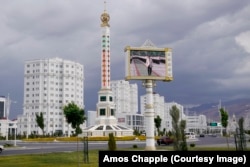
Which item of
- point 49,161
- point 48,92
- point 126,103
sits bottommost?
point 49,161

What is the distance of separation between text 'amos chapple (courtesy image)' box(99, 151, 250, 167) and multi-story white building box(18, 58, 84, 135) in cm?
13132

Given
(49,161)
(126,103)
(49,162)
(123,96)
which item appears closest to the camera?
→ (49,162)

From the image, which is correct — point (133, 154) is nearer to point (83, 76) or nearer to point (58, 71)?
point (58, 71)

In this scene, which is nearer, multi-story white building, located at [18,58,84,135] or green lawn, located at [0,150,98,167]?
green lawn, located at [0,150,98,167]

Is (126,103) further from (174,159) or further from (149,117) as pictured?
(174,159)

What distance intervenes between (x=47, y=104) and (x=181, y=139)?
417 feet

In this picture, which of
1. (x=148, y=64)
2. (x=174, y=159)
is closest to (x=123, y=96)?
(x=148, y=64)

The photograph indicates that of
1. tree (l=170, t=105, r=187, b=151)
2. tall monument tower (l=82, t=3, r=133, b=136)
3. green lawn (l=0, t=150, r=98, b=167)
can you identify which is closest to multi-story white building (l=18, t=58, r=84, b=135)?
tall monument tower (l=82, t=3, r=133, b=136)

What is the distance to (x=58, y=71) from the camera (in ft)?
488

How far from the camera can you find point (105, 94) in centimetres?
8394

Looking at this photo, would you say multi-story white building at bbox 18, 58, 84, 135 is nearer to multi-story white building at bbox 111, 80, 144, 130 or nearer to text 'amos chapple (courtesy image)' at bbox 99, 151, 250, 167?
multi-story white building at bbox 111, 80, 144, 130

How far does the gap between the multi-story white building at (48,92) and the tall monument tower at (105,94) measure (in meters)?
57.7

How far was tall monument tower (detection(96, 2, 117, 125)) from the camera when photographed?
3285 inches

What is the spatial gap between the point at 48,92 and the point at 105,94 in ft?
215
